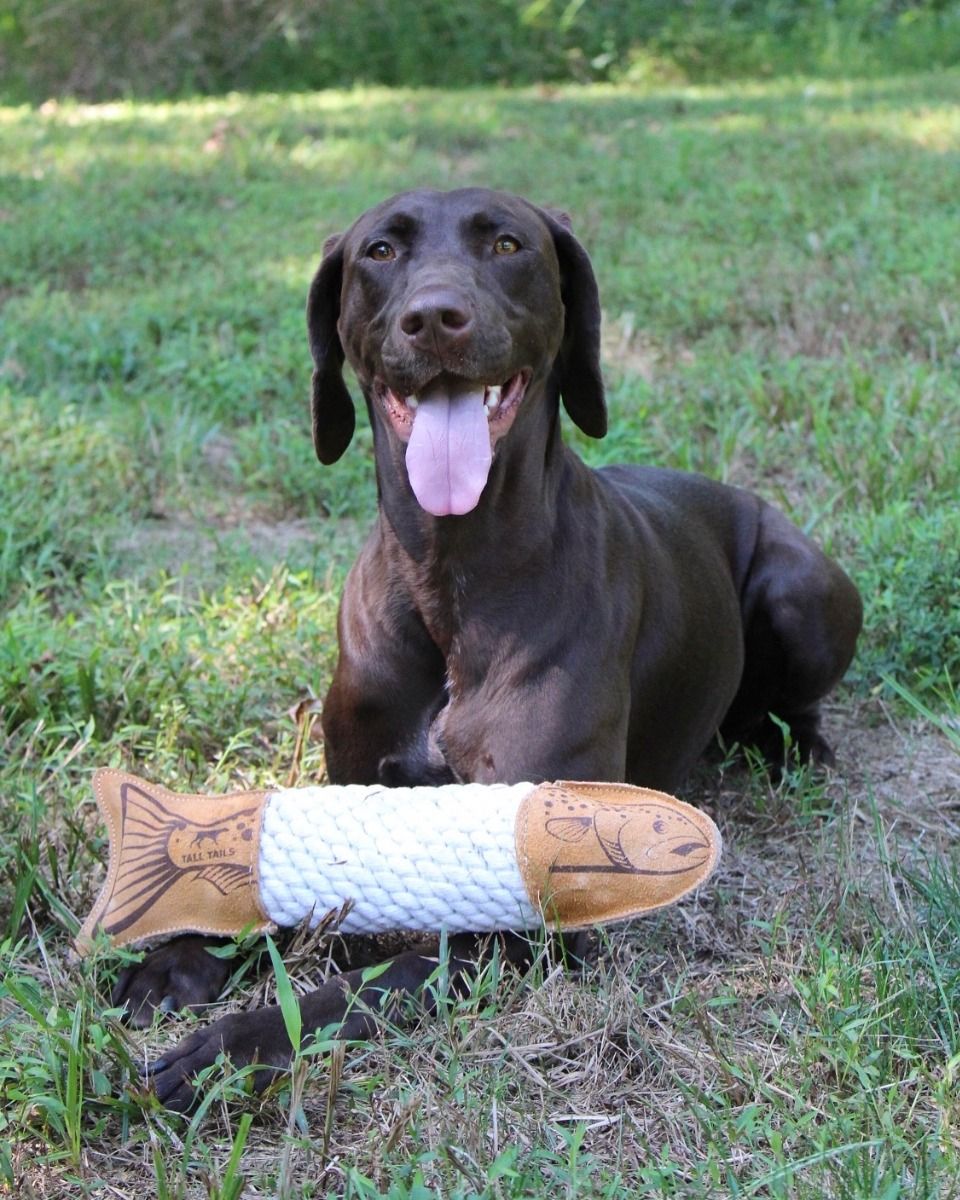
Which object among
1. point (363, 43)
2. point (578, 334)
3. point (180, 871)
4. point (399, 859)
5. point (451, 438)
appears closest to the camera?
point (399, 859)

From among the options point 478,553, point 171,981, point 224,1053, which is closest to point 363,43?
point 478,553

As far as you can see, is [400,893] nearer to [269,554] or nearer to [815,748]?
[815,748]

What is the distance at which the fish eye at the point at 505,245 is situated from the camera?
3.09 metres

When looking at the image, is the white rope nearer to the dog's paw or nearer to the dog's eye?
the dog's paw

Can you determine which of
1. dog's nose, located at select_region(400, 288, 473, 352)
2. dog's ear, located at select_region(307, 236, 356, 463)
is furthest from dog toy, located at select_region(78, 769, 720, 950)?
dog's ear, located at select_region(307, 236, 356, 463)

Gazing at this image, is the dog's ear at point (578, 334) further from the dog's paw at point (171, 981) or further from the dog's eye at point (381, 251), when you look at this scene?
the dog's paw at point (171, 981)

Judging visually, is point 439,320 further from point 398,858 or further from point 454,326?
point 398,858

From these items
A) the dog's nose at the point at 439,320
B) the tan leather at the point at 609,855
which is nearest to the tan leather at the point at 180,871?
the tan leather at the point at 609,855

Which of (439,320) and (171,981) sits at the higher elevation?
(439,320)

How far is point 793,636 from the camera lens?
3914 mm

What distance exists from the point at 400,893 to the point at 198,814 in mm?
449

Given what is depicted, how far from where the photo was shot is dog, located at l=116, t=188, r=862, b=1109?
2879mm

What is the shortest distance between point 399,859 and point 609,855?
0.38 meters

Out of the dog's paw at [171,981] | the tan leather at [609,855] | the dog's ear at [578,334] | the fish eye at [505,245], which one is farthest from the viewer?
the dog's ear at [578,334]
